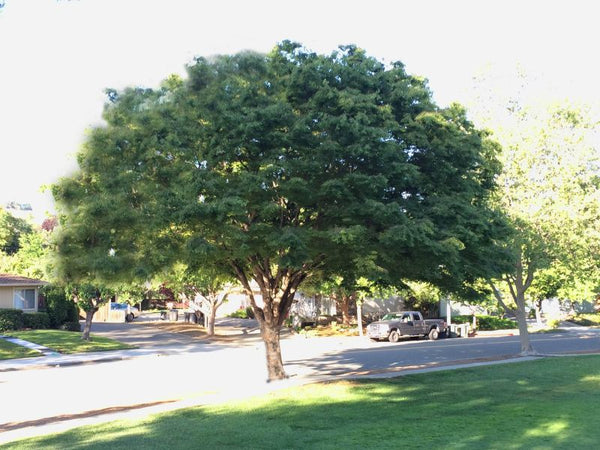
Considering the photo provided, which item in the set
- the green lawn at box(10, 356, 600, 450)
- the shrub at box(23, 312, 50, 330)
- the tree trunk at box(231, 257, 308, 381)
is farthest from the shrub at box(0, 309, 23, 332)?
the green lawn at box(10, 356, 600, 450)

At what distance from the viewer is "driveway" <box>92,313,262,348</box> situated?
109 feet

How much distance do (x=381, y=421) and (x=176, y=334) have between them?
29067 millimetres

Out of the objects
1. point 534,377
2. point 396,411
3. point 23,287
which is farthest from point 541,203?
point 23,287

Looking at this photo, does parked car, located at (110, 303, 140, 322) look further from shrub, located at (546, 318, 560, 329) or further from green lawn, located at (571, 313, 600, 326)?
green lawn, located at (571, 313, 600, 326)

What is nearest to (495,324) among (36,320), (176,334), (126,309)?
(176,334)

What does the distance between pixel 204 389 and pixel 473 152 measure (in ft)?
31.4

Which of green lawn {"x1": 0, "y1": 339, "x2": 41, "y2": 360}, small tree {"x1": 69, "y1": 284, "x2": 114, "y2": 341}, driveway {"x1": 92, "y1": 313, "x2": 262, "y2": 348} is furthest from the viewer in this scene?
driveway {"x1": 92, "y1": 313, "x2": 262, "y2": 348}

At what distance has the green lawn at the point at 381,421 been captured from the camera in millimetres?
9430

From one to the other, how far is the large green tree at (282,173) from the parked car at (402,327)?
1934 centimetres

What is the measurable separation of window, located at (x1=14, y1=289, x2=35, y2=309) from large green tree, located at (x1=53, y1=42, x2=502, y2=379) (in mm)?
27169

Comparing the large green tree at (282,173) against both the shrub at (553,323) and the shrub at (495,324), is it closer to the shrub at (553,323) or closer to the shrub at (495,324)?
the shrub at (495,324)

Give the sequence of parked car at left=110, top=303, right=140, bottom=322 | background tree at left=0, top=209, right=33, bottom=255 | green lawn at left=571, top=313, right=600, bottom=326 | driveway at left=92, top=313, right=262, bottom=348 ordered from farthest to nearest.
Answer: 1. background tree at left=0, top=209, right=33, bottom=255
2. parked car at left=110, top=303, right=140, bottom=322
3. green lawn at left=571, top=313, right=600, bottom=326
4. driveway at left=92, top=313, right=262, bottom=348

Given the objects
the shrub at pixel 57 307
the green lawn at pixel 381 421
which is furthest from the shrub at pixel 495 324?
the shrub at pixel 57 307

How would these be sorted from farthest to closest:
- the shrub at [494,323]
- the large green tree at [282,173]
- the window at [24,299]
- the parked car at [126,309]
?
1. the parked car at [126,309]
2. the shrub at [494,323]
3. the window at [24,299]
4. the large green tree at [282,173]
